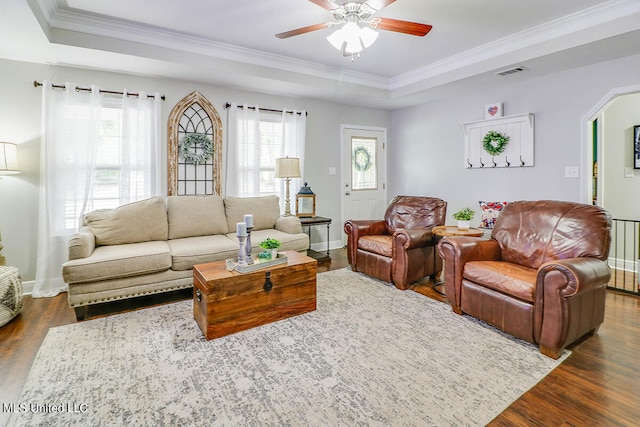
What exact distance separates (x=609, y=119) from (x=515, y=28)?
89.7 inches

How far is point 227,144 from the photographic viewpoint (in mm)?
4453

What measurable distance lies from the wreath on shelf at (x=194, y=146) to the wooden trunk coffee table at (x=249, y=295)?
6.47ft

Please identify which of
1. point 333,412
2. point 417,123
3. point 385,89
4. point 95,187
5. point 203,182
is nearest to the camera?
point 333,412

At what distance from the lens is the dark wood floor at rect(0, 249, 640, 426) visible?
1665mm

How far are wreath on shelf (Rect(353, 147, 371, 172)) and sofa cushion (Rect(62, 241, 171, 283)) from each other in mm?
3479

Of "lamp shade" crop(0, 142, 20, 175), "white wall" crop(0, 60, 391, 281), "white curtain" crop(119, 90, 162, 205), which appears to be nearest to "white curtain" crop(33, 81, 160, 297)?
"white curtain" crop(119, 90, 162, 205)

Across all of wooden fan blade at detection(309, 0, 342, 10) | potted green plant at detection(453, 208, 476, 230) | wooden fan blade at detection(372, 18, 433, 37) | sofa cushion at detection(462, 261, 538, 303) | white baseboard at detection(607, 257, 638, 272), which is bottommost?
white baseboard at detection(607, 257, 638, 272)

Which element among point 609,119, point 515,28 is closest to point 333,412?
point 515,28

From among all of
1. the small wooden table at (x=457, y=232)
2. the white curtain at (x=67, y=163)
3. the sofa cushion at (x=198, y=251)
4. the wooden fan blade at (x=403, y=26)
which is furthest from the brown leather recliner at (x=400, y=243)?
the white curtain at (x=67, y=163)

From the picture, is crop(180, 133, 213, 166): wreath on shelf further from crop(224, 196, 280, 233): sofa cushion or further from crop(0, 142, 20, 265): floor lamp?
crop(0, 142, 20, 265): floor lamp

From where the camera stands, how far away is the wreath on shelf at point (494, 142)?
4.39 metres

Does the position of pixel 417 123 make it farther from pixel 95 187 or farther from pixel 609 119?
pixel 95 187

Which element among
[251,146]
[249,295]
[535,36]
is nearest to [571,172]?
[535,36]

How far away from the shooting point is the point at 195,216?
3867 millimetres
